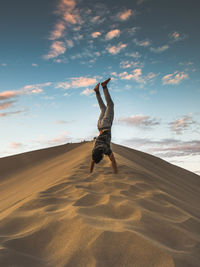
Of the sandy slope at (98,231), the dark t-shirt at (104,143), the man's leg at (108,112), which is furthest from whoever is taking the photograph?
the man's leg at (108,112)

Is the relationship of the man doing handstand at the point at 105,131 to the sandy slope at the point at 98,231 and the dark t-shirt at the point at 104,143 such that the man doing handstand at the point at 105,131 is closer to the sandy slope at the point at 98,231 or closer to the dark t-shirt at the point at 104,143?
the dark t-shirt at the point at 104,143

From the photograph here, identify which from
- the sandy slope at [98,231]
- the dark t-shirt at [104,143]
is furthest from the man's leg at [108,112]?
the sandy slope at [98,231]

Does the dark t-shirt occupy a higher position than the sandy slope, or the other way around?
the dark t-shirt

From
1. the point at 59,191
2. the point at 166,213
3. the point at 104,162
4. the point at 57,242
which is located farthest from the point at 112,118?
the point at 57,242

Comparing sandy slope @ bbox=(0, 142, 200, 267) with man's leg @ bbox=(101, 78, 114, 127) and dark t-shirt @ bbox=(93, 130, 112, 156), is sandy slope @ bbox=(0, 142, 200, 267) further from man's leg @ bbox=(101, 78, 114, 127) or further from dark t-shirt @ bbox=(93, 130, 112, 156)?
man's leg @ bbox=(101, 78, 114, 127)

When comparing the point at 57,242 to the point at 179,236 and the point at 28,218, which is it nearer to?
the point at 28,218

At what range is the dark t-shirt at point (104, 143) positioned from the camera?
4.34 m

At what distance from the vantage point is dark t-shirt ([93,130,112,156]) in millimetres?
4336

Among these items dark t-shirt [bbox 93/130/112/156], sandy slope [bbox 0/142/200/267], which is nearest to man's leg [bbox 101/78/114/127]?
dark t-shirt [bbox 93/130/112/156]

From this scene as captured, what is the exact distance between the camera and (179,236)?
1866 millimetres

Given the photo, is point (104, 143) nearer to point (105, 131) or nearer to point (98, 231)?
point (105, 131)

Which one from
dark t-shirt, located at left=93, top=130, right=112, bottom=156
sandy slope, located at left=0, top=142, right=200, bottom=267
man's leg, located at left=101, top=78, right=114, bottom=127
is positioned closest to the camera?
sandy slope, located at left=0, top=142, right=200, bottom=267

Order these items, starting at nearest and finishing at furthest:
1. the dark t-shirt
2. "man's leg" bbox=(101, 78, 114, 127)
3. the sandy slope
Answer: the sandy slope < the dark t-shirt < "man's leg" bbox=(101, 78, 114, 127)

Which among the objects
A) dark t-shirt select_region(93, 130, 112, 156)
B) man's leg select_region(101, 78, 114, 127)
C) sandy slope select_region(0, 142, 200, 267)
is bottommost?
sandy slope select_region(0, 142, 200, 267)
